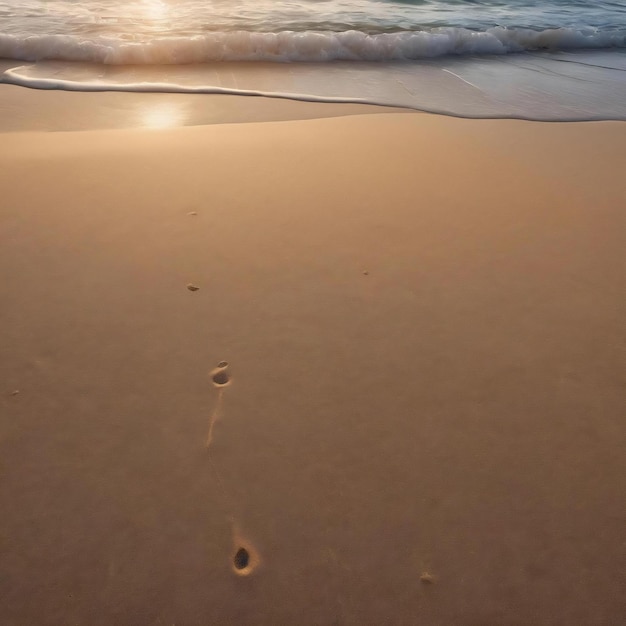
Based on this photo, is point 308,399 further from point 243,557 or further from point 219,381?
point 243,557

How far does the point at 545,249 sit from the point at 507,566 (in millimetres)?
1124

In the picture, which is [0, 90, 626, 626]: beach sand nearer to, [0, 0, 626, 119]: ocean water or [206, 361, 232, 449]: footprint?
[206, 361, 232, 449]: footprint

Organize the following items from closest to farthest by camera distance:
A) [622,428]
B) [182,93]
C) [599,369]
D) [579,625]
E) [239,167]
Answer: [579,625] < [622,428] < [599,369] < [239,167] < [182,93]

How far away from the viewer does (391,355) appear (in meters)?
1.34

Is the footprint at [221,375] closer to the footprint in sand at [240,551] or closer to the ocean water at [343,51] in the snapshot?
the footprint in sand at [240,551]

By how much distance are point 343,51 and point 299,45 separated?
0.35m

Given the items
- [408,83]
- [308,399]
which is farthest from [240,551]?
[408,83]

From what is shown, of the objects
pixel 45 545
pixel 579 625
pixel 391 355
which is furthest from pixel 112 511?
pixel 579 625

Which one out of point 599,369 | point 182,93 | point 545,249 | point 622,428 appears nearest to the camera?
point 622,428

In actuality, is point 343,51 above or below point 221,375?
above

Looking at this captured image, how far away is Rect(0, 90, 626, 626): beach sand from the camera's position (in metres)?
0.94

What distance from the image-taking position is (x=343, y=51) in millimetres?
4258

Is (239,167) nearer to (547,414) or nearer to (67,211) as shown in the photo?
(67,211)

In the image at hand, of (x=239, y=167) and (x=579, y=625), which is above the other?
(x=239, y=167)
